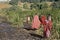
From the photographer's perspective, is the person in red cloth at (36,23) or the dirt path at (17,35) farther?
the person in red cloth at (36,23)

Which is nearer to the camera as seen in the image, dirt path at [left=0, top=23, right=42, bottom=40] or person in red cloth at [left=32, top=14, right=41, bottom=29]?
dirt path at [left=0, top=23, right=42, bottom=40]

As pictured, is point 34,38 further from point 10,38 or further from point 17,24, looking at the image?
point 17,24

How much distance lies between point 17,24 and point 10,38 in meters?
4.55

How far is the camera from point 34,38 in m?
12.6

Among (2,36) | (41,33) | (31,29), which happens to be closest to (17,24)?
(31,29)

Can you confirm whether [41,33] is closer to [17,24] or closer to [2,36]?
[2,36]

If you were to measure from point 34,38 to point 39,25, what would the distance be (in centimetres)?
270

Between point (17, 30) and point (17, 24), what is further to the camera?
point (17, 24)

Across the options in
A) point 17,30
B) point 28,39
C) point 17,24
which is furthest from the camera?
point 17,24

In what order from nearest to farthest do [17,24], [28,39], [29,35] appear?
1. [28,39]
2. [29,35]
3. [17,24]

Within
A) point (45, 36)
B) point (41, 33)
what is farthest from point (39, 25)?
point (45, 36)

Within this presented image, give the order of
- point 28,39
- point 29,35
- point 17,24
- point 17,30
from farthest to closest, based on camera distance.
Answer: point 17,24, point 17,30, point 29,35, point 28,39

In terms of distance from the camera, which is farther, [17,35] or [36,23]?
[36,23]

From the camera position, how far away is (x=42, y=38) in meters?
12.7
